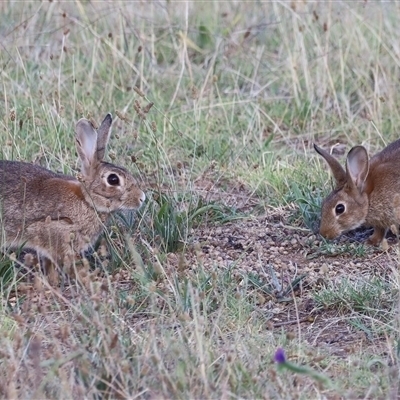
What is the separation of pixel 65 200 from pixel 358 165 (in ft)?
6.12

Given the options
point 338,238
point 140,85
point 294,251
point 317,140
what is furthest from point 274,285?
point 140,85

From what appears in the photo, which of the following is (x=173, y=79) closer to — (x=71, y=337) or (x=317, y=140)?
(x=317, y=140)

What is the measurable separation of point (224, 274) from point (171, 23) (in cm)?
412

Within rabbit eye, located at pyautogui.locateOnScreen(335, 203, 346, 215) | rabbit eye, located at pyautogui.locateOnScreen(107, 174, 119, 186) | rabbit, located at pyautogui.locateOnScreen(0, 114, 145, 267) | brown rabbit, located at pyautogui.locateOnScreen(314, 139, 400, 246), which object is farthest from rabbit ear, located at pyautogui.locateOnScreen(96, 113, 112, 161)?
rabbit eye, located at pyautogui.locateOnScreen(335, 203, 346, 215)

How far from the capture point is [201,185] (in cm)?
702

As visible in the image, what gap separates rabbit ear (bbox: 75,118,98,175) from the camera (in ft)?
19.6

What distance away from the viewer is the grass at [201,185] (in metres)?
4.04

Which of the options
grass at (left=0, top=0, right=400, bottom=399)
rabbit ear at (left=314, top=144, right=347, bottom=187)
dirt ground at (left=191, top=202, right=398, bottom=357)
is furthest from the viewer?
rabbit ear at (left=314, top=144, right=347, bottom=187)

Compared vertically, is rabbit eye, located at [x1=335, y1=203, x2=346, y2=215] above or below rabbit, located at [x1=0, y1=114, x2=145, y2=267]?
above

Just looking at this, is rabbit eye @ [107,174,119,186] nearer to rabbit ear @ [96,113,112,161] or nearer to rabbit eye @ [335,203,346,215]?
rabbit ear @ [96,113,112,161]

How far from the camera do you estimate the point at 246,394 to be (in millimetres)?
3900

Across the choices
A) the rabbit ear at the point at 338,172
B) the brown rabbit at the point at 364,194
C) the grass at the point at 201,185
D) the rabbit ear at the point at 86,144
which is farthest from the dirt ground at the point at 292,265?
the rabbit ear at the point at 86,144

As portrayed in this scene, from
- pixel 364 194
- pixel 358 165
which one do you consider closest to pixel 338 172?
pixel 358 165

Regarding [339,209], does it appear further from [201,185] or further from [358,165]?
[201,185]
